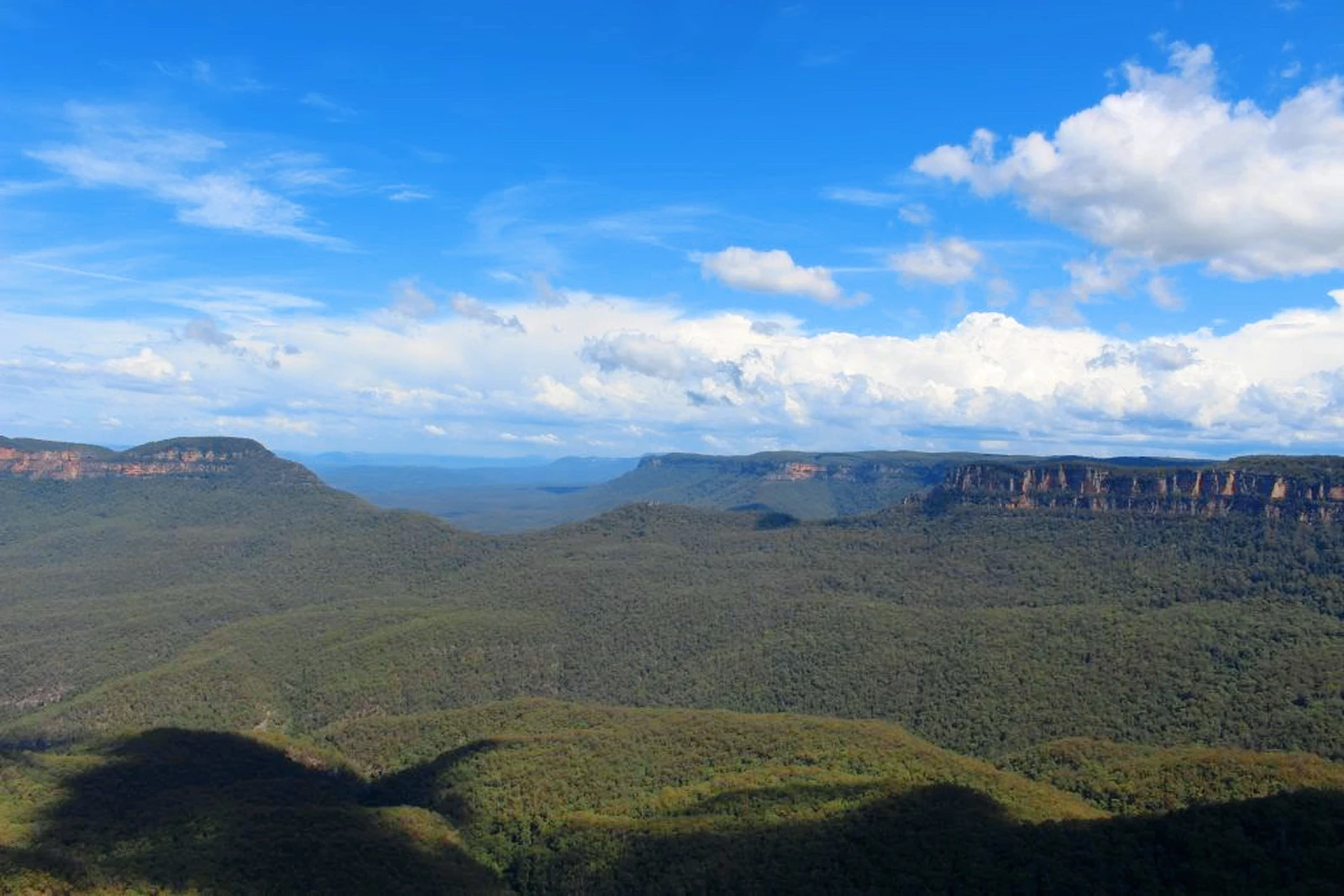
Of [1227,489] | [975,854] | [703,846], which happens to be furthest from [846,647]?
[975,854]

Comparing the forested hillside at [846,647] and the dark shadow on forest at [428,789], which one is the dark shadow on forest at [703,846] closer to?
the dark shadow on forest at [428,789]

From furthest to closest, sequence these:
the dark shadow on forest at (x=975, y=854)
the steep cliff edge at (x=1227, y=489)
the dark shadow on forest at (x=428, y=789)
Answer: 1. the steep cliff edge at (x=1227, y=489)
2. the dark shadow on forest at (x=428, y=789)
3. the dark shadow on forest at (x=975, y=854)

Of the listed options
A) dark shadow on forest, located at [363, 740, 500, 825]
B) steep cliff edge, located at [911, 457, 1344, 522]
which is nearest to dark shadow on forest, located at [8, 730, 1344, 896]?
dark shadow on forest, located at [363, 740, 500, 825]

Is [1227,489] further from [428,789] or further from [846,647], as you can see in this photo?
[428,789]

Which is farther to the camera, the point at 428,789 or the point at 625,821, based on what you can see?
the point at 428,789

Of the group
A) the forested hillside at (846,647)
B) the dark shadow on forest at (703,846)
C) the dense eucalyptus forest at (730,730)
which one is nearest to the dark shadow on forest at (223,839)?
the dark shadow on forest at (703,846)

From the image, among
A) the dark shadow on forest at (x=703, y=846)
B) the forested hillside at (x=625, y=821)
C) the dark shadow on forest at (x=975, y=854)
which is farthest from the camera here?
the forested hillside at (x=625, y=821)
